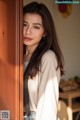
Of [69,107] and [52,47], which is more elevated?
[52,47]

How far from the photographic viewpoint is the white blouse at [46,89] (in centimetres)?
114

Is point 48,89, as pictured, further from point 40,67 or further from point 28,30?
point 28,30

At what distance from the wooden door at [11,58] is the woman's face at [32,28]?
0.12 meters

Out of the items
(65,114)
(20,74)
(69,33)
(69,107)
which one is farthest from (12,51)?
(69,33)

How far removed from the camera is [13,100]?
1.08m

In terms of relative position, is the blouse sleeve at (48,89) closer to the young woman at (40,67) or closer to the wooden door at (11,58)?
the young woman at (40,67)

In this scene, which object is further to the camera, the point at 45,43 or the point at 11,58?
the point at 45,43

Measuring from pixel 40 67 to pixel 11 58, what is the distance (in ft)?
0.55

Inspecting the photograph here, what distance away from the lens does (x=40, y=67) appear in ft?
3.89

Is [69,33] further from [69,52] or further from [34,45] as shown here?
[34,45]

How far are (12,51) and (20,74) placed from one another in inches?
3.8

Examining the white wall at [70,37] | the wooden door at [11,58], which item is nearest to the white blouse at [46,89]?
the wooden door at [11,58]

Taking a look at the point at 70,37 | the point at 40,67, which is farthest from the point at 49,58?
the point at 70,37

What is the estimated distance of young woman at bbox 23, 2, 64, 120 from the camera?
3.76 ft
